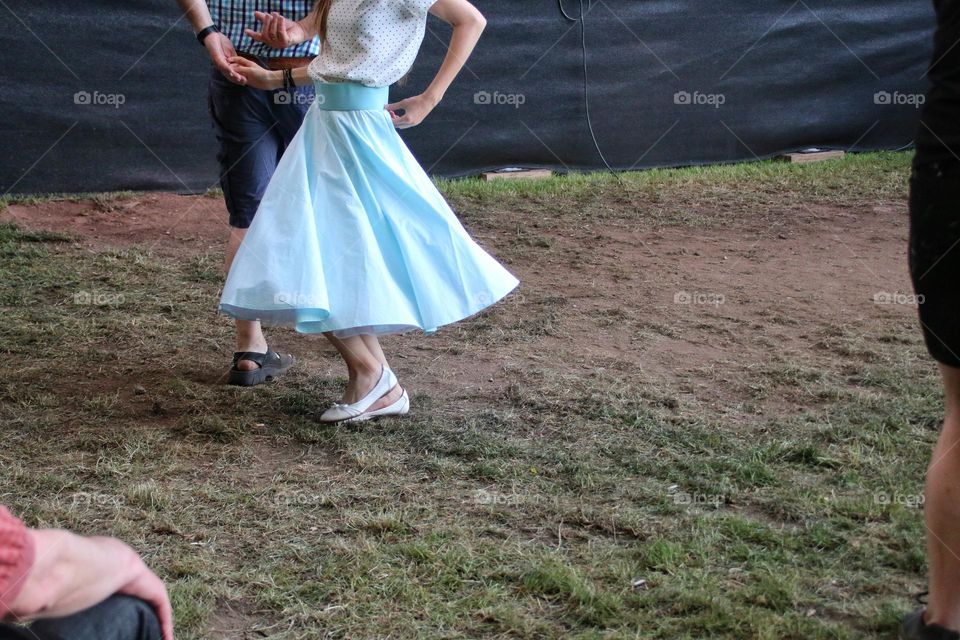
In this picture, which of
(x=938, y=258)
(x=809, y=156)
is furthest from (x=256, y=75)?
(x=809, y=156)

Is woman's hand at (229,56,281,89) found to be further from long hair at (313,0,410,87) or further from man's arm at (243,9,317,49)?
long hair at (313,0,410,87)

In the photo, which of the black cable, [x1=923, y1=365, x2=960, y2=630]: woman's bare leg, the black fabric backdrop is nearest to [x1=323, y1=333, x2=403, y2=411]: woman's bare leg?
[x1=923, y1=365, x2=960, y2=630]: woman's bare leg

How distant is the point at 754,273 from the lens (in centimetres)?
469

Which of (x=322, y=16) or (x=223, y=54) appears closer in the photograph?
(x=322, y=16)

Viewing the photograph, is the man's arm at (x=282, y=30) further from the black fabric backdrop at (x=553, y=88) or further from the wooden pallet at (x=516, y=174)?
the wooden pallet at (x=516, y=174)

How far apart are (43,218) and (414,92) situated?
2.29m

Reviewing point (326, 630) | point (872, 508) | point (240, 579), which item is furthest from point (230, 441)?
point (872, 508)

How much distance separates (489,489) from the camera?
2590 mm

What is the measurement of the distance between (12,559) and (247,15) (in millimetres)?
2661

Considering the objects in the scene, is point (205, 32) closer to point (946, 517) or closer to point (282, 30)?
point (282, 30)

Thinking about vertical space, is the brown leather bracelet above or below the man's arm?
below

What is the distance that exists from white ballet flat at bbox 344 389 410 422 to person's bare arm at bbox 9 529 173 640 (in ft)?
5.83

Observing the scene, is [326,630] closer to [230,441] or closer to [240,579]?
[240,579]

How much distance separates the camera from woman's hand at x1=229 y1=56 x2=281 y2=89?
9.89ft
